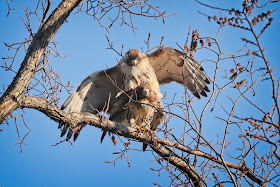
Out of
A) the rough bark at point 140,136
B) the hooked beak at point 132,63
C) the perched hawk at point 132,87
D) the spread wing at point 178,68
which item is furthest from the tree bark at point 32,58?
the spread wing at point 178,68

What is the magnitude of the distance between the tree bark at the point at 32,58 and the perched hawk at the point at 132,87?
1737mm

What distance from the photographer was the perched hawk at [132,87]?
5.42 m

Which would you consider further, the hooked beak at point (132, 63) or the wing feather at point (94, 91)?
the hooked beak at point (132, 63)

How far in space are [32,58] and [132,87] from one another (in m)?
2.26

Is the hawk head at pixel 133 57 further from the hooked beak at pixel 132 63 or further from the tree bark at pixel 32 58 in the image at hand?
the tree bark at pixel 32 58

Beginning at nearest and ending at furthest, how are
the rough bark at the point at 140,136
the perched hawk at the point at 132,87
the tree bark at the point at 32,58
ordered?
1. the tree bark at the point at 32,58
2. the rough bark at the point at 140,136
3. the perched hawk at the point at 132,87

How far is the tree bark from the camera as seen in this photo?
11.0ft

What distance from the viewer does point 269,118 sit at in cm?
258

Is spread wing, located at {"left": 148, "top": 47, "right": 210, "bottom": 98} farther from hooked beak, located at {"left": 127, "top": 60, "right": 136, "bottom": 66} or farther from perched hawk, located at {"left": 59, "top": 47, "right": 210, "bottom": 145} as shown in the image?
hooked beak, located at {"left": 127, "top": 60, "right": 136, "bottom": 66}

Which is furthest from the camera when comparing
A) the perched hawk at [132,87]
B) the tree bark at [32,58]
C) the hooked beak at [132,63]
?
the hooked beak at [132,63]

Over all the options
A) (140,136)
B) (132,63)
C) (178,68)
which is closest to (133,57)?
(132,63)

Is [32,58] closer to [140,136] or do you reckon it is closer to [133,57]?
[140,136]

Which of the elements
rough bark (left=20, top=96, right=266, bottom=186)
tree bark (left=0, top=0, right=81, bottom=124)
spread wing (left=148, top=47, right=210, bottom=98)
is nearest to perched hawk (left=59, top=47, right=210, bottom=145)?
spread wing (left=148, top=47, right=210, bottom=98)

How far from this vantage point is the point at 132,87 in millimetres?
5504
